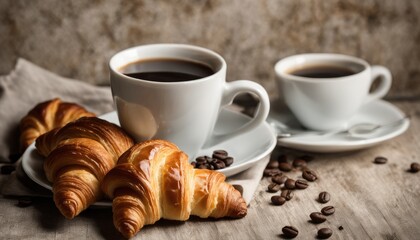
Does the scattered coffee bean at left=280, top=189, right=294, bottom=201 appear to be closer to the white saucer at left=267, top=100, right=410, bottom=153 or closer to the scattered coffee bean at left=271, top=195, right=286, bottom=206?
the scattered coffee bean at left=271, top=195, right=286, bottom=206

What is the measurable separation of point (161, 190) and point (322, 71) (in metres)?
0.74

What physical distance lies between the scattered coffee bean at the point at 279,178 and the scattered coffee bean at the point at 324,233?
9.9 inches

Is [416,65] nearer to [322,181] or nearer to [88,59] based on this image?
[322,181]

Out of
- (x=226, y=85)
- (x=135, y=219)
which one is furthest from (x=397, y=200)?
(x=135, y=219)

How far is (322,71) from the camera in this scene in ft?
6.32

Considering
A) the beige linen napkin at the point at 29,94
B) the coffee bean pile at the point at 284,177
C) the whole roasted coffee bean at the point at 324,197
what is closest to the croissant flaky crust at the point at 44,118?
the beige linen napkin at the point at 29,94

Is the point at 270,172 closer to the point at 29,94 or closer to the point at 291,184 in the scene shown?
the point at 291,184

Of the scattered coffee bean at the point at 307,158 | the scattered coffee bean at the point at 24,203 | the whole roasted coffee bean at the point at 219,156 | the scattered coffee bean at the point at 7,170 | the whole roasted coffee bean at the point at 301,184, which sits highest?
the whole roasted coffee bean at the point at 219,156

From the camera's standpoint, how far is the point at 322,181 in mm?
1672

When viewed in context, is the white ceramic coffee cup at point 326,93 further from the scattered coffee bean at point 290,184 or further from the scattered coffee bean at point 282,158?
the scattered coffee bean at point 290,184

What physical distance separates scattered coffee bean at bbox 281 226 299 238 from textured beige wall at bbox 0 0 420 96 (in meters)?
0.84

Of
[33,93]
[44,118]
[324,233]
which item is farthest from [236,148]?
[33,93]

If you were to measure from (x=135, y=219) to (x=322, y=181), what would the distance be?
538 mm

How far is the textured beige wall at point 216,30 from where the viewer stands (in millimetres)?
2043
